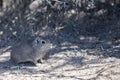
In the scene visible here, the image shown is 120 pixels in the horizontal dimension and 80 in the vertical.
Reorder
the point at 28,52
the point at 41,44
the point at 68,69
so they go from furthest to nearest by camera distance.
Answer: the point at 28,52 < the point at 41,44 < the point at 68,69

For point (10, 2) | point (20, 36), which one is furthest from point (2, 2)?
point (20, 36)

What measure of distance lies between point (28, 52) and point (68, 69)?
99 cm

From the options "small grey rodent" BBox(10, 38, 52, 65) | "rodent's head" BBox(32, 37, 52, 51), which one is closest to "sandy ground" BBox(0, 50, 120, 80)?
A: "small grey rodent" BBox(10, 38, 52, 65)

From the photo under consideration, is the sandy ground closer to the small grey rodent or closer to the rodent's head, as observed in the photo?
the small grey rodent

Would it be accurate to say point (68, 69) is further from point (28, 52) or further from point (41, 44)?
point (28, 52)

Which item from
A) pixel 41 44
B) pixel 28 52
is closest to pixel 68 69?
pixel 41 44

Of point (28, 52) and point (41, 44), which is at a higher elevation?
point (41, 44)

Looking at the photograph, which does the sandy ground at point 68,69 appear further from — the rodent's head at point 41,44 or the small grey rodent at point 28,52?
the rodent's head at point 41,44

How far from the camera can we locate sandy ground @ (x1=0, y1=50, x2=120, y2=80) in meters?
6.22

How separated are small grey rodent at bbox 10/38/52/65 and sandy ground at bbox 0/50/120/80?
16cm

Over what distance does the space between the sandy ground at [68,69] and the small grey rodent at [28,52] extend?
0.52ft

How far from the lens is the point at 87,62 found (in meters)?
6.79

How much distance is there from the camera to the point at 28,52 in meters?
7.04

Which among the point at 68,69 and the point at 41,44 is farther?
the point at 41,44
